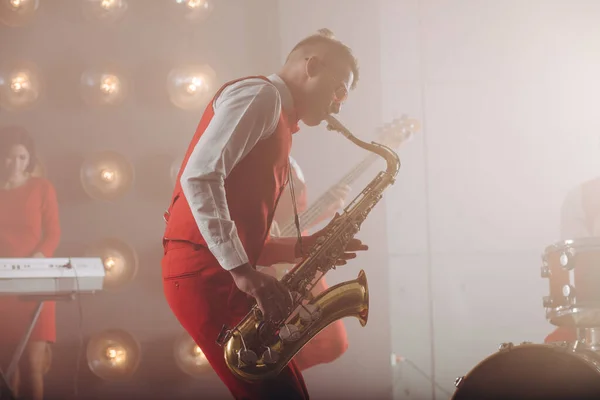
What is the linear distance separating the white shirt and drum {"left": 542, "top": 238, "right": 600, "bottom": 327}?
3.90 ft

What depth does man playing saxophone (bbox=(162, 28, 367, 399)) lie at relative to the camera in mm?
1747

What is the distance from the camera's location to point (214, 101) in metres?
1.95

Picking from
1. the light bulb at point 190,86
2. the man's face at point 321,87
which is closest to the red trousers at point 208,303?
the man's face at point 321,87

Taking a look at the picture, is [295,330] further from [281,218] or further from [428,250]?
[428,250]

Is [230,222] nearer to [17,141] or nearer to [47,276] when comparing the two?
[47,276]

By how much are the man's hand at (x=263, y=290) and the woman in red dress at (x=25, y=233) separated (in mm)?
1481

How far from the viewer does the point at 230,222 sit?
1.75 metres

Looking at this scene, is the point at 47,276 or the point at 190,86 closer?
the point at 47,276

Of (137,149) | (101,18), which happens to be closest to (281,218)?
(137,149)

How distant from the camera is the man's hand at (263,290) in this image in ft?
5.75

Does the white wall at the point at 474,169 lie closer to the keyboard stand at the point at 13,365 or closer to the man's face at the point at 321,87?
the man's face at the point at 321,87

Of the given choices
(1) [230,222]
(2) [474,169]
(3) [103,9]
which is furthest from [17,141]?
(2) [474,169]

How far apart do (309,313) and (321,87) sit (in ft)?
2.20

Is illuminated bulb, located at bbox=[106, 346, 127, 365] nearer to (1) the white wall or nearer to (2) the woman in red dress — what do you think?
(2) the woman in red dress
